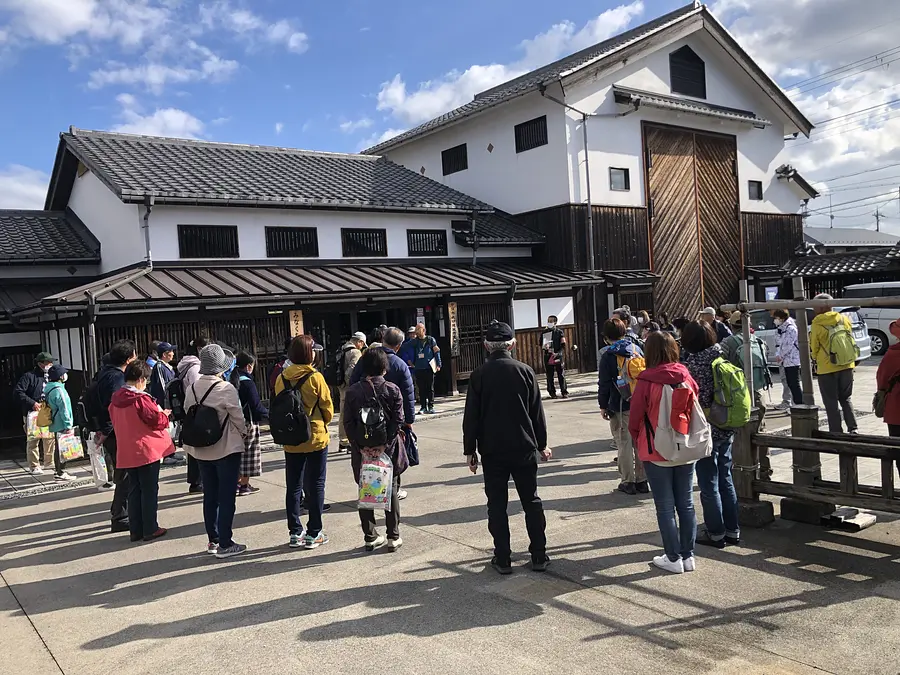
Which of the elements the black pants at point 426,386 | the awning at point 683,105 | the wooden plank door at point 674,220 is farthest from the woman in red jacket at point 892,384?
the awning at point 683,105

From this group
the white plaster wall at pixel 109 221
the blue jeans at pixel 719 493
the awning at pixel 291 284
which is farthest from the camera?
the white plaster wall at pixel 109 221

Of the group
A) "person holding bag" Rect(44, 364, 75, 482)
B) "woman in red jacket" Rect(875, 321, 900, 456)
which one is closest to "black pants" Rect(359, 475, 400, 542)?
"woman in red jacket" Rect(875, 321, 900, 456)

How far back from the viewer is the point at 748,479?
5.73 metres

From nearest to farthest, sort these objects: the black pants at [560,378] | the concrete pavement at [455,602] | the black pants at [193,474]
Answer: the concrete pavement at [455,602], the black pants at [193,474], the black pants at [560,378]

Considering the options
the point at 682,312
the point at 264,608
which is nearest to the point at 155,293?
the point at 264,608

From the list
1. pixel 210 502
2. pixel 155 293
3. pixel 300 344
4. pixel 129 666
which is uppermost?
pixel 155 293

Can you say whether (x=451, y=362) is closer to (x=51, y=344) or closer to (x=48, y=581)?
(x=51, y=344)

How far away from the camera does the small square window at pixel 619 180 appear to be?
19844 mm

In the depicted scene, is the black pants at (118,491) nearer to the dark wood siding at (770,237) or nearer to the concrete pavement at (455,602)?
the concrete pavement at (455,602)

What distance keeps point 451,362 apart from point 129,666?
12.3m

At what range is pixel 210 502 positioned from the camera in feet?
19.2

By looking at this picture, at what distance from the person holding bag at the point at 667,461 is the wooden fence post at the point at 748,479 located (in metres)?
1.07

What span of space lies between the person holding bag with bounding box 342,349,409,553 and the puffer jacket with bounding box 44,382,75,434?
20.3 feet

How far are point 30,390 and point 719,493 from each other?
9593 mm
